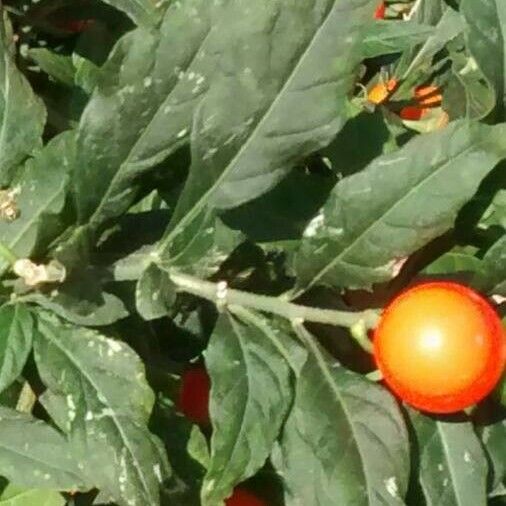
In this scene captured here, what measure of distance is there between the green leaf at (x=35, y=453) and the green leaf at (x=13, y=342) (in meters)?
0.11

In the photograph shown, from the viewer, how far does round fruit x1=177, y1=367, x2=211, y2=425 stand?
3.09ft

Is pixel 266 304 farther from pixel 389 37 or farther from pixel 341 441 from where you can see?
pixel 389 37

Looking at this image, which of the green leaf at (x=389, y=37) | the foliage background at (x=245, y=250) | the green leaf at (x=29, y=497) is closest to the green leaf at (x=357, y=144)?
the foliage background at (x=245, y=250)

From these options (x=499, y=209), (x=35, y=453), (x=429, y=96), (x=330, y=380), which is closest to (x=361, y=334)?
(x=330, y=380)

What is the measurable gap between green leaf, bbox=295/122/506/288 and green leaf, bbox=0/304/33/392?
17 centimetres

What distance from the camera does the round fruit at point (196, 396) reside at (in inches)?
37.1

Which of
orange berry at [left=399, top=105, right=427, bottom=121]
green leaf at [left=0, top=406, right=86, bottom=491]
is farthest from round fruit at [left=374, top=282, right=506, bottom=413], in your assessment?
orange berry at [left=399, top=105, right=427, bottom=121]

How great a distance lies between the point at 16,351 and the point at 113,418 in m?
0.07

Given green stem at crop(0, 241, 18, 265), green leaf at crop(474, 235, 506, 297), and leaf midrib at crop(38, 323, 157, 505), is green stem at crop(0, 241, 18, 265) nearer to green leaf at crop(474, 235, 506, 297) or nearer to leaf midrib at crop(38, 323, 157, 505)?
leaf midrib at crop(38, 323, 157, 505)

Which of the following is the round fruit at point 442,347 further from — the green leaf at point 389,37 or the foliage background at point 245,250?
the green leaf at point 389,37

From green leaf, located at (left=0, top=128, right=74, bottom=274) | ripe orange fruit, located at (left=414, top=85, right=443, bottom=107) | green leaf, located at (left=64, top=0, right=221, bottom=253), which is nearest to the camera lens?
green leaf, located at (left=64, top=0, right=221, bottom=253)

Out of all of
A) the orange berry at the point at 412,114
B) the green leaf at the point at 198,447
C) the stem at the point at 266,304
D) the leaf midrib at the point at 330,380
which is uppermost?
the stem at the point at 266,304

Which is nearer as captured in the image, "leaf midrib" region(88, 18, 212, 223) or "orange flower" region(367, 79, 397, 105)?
"leaf midrib" region(88, 18, 212, 223)

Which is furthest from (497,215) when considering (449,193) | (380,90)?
(380,90)
